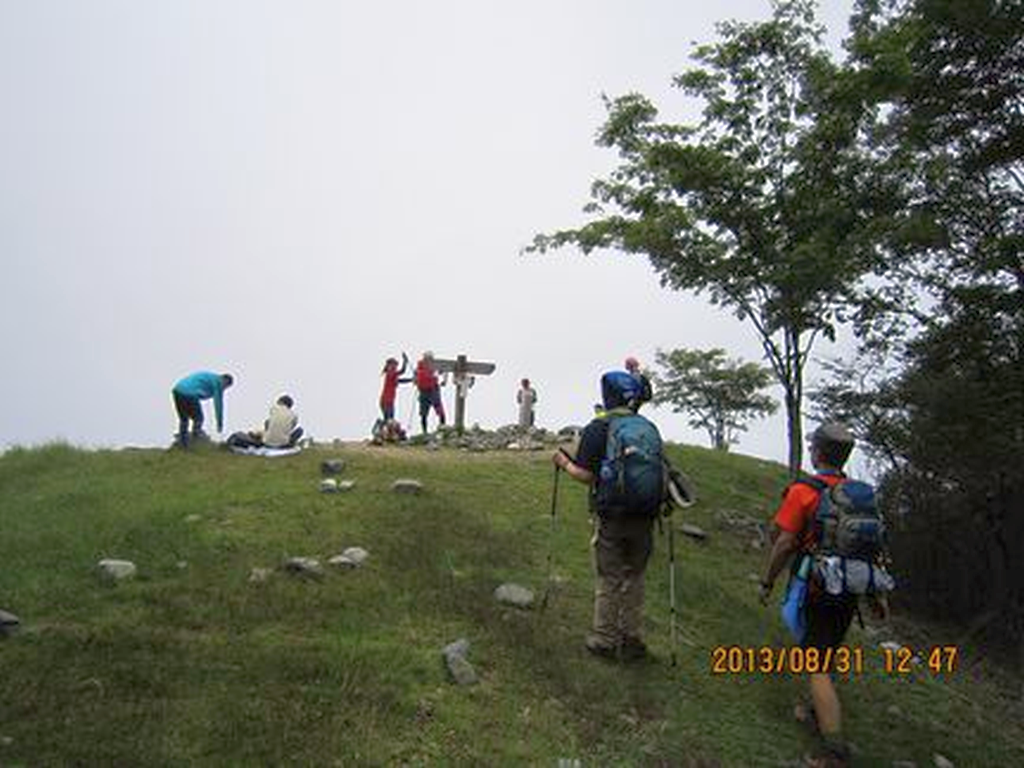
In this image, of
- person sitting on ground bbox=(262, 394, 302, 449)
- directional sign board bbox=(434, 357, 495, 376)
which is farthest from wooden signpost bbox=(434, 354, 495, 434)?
person sitting on ground bbox=(262, 394, 302, 449)

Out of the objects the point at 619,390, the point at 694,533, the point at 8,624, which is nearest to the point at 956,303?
the point at 694,533

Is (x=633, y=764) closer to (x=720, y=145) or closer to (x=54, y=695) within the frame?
(x=54, y=695)

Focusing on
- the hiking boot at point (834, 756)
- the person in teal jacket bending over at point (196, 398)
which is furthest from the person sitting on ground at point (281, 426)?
the hiking boot at point (834, 756)

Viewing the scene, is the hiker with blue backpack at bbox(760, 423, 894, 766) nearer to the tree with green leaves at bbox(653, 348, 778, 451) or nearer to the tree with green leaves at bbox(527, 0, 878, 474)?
the tree with green leaves at bbox(527, 0, 878, 474)

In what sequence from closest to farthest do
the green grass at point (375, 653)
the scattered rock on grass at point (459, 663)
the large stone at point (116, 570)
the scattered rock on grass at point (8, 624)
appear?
the green grass at point (375, 653)
the scattered rock on grass at point (459, 663)
the scattered rock on grass at point (8, 624)
the large stone at point (116, 570)

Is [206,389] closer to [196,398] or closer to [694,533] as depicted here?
[196,398]

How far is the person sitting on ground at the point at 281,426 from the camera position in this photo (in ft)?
54.3

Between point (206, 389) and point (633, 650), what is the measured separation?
35.3ft

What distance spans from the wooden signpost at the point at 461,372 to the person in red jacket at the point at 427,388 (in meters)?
0.20

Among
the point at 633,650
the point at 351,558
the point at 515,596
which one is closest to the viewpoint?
the point at 633,650

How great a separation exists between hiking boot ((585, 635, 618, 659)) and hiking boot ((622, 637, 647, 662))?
10 centimetres

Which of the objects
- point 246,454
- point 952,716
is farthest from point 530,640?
point 246,454

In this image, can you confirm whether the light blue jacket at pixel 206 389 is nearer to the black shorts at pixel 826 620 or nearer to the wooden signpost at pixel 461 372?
the wooden signpost at pixel 461 372

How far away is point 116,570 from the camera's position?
8828 millimetres
